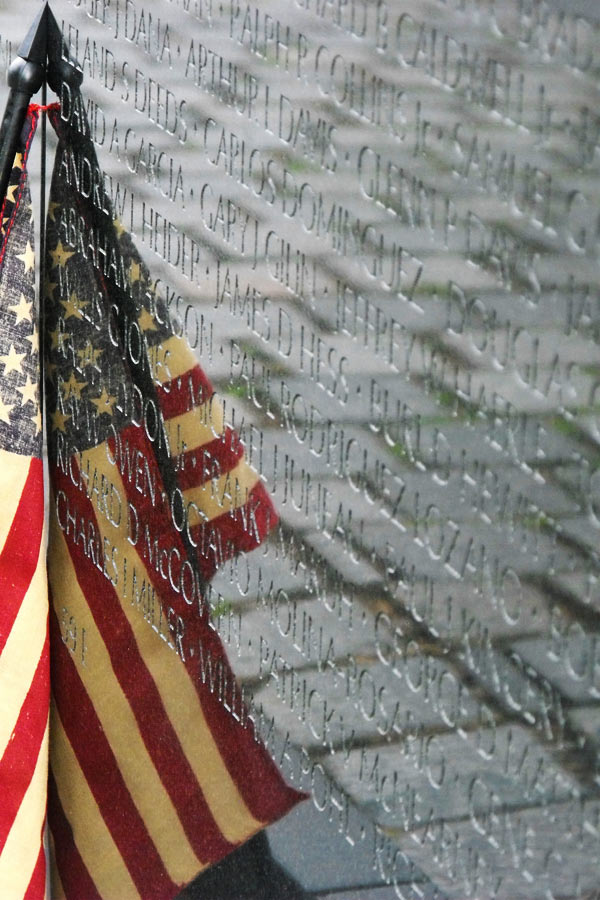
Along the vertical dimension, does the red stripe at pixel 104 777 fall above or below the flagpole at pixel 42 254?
below

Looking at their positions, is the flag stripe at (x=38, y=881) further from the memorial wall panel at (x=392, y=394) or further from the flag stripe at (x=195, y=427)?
the flag stripe at (x=195, y=427)

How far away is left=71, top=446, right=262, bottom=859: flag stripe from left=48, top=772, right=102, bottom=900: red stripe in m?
0.21

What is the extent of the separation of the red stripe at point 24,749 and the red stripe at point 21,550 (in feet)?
0.18

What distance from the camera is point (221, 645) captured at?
3.00 feet

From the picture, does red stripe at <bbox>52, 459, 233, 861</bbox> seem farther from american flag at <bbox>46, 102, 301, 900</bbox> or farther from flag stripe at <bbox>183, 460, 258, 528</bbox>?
flag stripe at <bbox>183, 460, 258, 528</bbox>

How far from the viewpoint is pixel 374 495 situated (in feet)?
2.38

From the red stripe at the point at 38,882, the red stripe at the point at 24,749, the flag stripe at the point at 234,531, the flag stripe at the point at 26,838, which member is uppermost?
the flag stripe at the point at 234,531

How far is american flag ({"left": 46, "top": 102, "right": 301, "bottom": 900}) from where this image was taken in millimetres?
912

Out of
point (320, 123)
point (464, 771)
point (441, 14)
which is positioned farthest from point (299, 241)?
point (464, 771)

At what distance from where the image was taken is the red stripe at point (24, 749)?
3.62 feet

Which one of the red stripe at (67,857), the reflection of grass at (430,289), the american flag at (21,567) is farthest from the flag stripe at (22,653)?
the reflection of grass at (430,289)

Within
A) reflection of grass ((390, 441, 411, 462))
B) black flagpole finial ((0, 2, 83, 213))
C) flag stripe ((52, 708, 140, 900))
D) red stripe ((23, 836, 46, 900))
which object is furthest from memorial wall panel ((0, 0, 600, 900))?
red stripe ((23, 836, 46, 900))

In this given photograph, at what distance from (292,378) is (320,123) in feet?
0.55

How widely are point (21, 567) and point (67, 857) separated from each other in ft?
0.98
